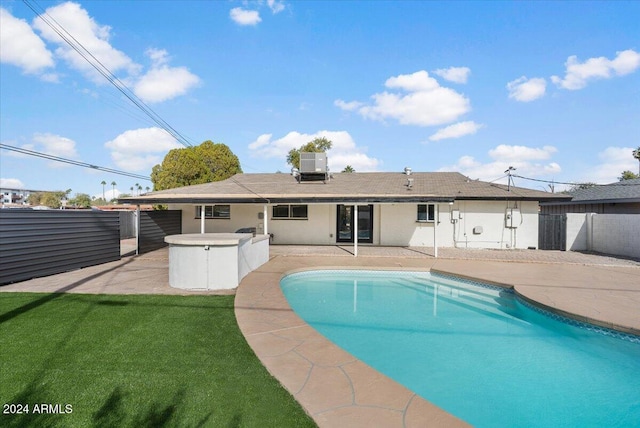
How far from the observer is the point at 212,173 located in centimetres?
3266

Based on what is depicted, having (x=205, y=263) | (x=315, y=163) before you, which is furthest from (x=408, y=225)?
(x=205, y=263)

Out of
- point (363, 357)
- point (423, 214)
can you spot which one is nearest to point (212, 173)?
point (423, 214)

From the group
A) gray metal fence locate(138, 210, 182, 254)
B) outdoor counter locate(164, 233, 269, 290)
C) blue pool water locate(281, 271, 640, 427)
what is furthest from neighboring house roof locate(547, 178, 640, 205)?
gray metal fence locate(138, 210, 182, 254)

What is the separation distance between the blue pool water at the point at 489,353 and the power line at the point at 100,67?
11954mm

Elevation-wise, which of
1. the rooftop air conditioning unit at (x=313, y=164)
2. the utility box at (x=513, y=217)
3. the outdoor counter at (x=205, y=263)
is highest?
the rooftop air conditioning unit at (x=313, y=164)

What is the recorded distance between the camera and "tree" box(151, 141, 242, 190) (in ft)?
96.6

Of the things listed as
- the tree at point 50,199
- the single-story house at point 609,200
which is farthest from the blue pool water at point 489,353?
the tree at point 50,199

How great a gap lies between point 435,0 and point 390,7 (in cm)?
180

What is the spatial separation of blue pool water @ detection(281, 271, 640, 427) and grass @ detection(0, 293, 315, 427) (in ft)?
7.03

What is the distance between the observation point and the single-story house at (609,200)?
1607 centimetres

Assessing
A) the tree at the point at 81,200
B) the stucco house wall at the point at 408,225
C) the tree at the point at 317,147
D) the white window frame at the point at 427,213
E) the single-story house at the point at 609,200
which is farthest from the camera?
the tree at the point at 81,200

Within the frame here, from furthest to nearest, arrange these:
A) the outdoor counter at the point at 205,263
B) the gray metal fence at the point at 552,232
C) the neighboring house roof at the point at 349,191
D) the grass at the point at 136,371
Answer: the gray metal fence at the point at 552,232
the neighboring house roof at the point at 349,191
the outdoor counter at the point at 205,263
the grass at the point at 136,371

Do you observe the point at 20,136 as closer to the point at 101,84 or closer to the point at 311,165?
the point at 101,84

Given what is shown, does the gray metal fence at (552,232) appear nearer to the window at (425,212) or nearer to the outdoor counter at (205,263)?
the window at (425,212)
